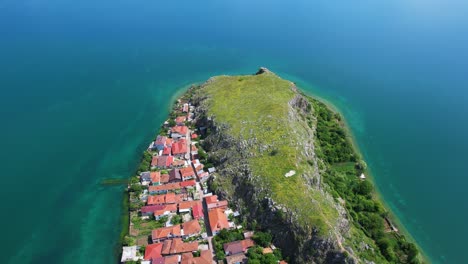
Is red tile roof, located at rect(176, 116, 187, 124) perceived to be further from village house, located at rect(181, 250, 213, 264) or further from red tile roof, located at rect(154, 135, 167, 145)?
village house, located at rect(181, 250, 213, 264)

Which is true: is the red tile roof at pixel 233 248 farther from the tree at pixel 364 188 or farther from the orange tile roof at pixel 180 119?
the orange tile roof at pixel 180 119

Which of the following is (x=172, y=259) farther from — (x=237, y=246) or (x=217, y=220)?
(x=237, y=246)

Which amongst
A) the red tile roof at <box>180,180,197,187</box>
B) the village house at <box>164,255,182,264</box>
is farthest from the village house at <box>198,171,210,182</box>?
the village house at <box>164,255,182,264</box>

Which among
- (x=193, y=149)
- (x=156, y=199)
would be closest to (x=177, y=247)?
(x=156, y=199)

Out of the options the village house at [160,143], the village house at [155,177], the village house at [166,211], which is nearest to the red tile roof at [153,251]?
the village house at [166,211]

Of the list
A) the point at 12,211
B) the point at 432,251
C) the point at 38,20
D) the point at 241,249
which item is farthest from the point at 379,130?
the point at 38,20
